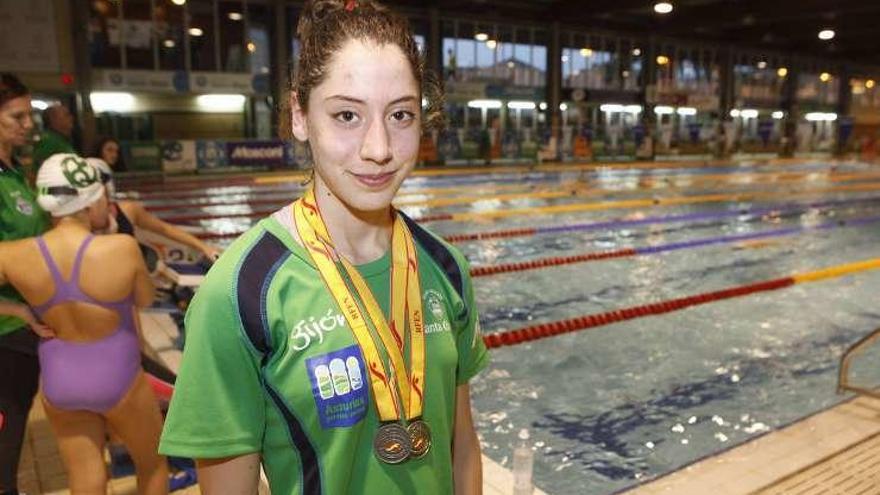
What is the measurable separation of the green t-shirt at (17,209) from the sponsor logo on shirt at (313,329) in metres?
2.08

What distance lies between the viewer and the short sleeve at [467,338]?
1.46 metres

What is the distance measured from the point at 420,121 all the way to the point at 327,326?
426 millimetres

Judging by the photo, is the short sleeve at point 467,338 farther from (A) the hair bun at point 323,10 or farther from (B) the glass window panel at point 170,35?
(B) the glass window panel at point 170,35

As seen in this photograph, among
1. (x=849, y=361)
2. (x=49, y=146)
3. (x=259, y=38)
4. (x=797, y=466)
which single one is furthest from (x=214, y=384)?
(x=259, y=38)

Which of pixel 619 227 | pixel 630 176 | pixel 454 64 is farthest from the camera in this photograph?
pixel 454 64

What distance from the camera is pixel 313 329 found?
117cm

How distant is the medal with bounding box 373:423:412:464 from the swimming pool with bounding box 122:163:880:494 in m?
2.19

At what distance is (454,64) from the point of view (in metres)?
26.4

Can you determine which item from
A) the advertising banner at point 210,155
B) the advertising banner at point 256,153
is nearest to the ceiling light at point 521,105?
A: the advertising banner at point 256,153

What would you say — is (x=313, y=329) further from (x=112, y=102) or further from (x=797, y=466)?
(x=112, y=102)

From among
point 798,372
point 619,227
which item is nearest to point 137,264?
point 798,372

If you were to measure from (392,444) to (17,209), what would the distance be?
7.20 ft

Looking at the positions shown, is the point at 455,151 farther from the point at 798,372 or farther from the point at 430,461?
the point at 430,461

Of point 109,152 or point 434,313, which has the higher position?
point 109,152
